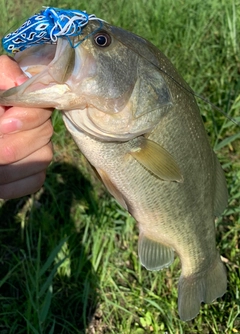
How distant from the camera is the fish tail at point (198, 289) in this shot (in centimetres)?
211

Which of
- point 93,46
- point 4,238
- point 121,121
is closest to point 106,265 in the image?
point 4,238

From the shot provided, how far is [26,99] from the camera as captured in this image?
4.32 feet

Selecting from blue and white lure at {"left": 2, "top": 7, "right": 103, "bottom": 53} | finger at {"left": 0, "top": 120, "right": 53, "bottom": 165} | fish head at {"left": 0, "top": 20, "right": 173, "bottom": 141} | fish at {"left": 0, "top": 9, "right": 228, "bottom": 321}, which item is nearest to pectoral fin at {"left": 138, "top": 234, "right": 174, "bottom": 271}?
fish at {"left": 0, "top": 9, "right": 228, "bottom": 321}

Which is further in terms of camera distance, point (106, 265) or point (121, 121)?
point (106, 265)

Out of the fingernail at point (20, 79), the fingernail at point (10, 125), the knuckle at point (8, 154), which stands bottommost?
the knuckle at point (8, 154)

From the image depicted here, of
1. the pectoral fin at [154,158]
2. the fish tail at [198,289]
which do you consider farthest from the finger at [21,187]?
the fish tail at [198,289]

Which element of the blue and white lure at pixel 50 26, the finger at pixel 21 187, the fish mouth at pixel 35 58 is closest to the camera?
the blue and white lure at pixel 50 26

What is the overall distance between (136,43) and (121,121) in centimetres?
27

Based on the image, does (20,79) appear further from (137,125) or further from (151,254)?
(151,254)

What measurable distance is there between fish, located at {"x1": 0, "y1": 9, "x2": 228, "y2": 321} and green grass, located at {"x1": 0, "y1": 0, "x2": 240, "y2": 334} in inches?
22.7

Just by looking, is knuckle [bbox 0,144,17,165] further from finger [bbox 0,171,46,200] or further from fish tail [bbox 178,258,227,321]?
fish tail [bbox 178,258,227,321]

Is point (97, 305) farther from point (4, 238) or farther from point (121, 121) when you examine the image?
point (121, 121)

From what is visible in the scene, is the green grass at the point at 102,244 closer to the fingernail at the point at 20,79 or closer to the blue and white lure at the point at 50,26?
the fingernail at the point at 20,79

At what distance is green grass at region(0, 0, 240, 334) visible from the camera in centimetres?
239
